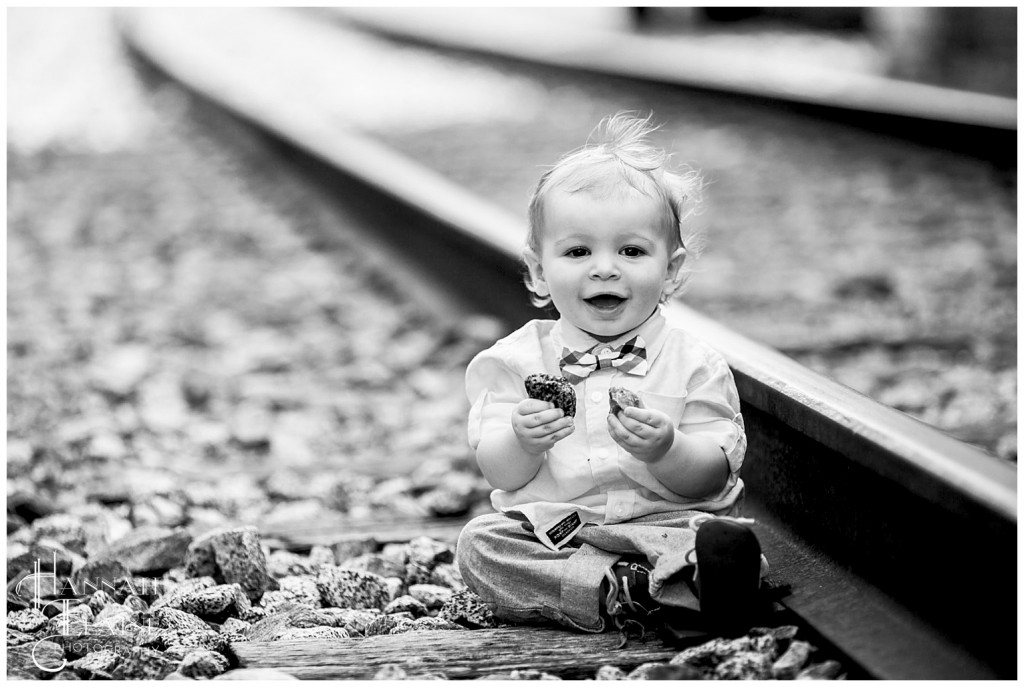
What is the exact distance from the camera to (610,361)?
2.47 metres

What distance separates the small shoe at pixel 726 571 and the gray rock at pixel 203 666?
844 millimetres

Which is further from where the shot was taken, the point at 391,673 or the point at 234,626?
the point at 234,626

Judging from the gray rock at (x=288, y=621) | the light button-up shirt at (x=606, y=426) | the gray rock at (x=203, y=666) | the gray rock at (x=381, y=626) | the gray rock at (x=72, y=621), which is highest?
the light button-up shirt at (x=606, y=426)

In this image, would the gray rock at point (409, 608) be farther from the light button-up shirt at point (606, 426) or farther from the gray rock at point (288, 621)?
the light button-up shirt at point (606, 426)

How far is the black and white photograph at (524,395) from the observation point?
2291 mm

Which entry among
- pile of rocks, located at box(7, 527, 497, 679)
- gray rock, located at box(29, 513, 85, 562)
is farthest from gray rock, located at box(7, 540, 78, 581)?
gray rock, located at box(29, 513, 85, 562)

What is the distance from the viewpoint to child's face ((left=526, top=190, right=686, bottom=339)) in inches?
94.7

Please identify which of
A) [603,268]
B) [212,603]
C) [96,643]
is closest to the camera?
[603,268]

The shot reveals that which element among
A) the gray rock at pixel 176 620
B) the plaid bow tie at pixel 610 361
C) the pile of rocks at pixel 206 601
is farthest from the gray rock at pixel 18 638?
the plaid bow tie at pixel 610 361

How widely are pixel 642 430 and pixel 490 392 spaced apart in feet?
1.22

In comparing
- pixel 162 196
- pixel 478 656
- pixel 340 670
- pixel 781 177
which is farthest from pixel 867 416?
pixel 162 196

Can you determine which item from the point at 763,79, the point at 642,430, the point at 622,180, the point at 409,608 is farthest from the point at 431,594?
the point at 763,79

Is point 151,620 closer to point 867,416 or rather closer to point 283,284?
point 867,416

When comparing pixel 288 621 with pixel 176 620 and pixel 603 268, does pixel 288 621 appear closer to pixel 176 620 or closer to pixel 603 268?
pixel 176 620
